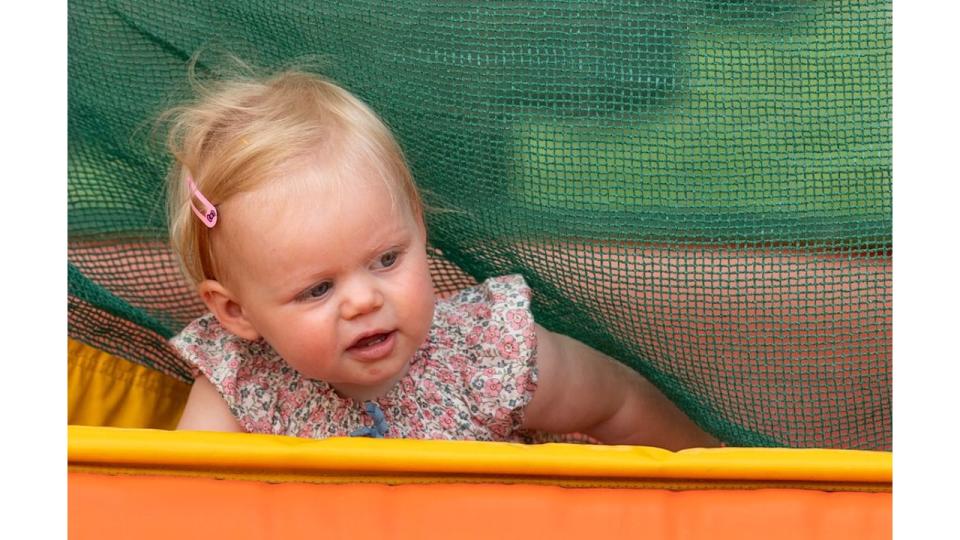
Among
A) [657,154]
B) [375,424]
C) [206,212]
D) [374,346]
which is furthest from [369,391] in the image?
[657,154]

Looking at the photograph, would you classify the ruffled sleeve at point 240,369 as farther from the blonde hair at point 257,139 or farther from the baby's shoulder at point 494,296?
the baby's shoulder at point 494,296

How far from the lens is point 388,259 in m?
0.97

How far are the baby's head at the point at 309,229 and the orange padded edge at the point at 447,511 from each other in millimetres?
195

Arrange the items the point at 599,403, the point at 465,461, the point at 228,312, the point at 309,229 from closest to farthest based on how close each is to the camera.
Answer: the point at 465,461 < the point at 309,229 < the point at 228,312 < the point at 599,403

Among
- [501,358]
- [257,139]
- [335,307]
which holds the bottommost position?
[501,358]

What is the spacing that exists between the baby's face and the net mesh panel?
5.1 inches

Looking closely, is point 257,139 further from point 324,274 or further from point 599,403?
point 599,403

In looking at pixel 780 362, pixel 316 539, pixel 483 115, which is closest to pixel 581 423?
pixel 780 362

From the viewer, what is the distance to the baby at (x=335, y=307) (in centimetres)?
94

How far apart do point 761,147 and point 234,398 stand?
0.56 meters

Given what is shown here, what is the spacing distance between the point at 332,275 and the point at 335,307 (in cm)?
3

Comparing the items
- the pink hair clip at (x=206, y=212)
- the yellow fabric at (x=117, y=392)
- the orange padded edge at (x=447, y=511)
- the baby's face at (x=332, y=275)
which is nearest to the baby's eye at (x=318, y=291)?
the baby's face at (x=332, y=275)

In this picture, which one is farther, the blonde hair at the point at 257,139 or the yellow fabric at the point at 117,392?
the yellow fabric at the point at 117,392

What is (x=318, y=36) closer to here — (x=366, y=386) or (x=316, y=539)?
(x=366, y=386)
